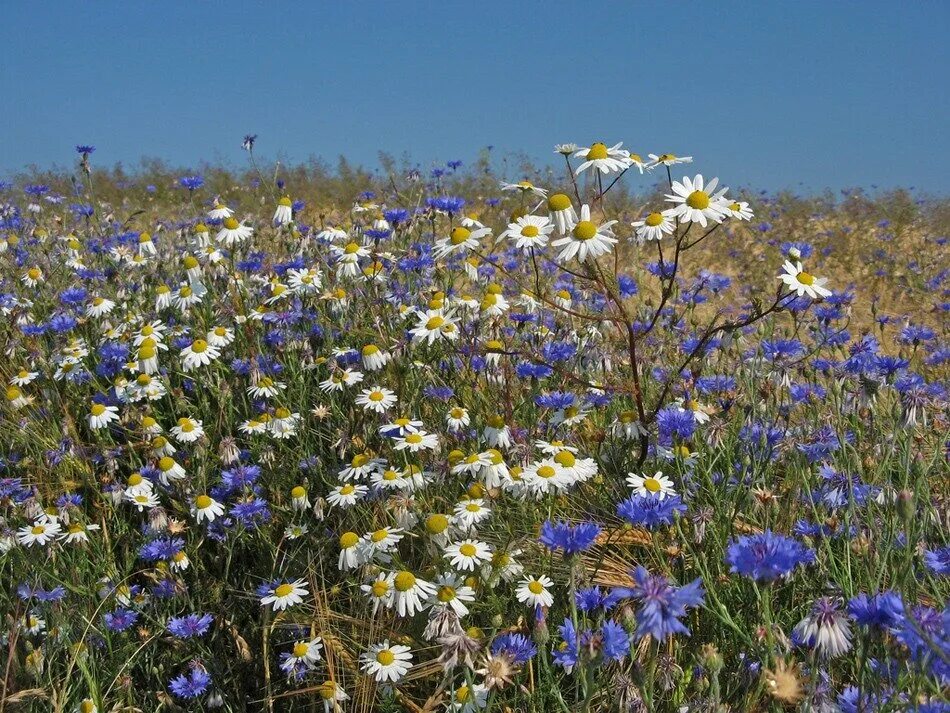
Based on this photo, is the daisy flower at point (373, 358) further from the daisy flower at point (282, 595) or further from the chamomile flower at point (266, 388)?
the daisy flower at point (282, 595)

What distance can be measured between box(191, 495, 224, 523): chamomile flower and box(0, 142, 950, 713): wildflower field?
2 centimetres

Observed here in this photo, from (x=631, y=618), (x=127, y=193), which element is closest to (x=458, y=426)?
(x=631, y=618)

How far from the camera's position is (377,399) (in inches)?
113

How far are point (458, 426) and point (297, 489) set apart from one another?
0.61 meters

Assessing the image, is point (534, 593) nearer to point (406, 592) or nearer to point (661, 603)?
point (406, 592)

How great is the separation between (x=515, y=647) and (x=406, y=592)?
0.31 metres

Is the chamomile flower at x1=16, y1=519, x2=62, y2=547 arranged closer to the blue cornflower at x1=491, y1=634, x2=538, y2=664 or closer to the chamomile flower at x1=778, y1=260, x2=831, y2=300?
the blue cornflower at x1=491, y1=634, x2=538, y2=664

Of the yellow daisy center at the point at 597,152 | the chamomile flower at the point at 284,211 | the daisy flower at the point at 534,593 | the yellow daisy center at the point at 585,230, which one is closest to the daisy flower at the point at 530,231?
the yellow daisy center at the point at 585,230

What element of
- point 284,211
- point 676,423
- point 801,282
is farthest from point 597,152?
point 284,211

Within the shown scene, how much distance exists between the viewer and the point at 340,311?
12.2ft

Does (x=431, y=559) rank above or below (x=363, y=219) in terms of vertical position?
below

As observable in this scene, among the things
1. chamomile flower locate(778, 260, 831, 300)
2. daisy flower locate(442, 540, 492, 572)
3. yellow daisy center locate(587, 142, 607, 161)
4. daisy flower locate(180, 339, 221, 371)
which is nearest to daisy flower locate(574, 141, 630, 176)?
yellow daisy center locate(587, 142, 607, 161)

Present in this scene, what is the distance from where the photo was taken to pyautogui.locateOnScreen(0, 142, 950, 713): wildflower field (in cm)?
170

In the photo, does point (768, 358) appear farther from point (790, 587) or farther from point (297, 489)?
point (297, 489)
